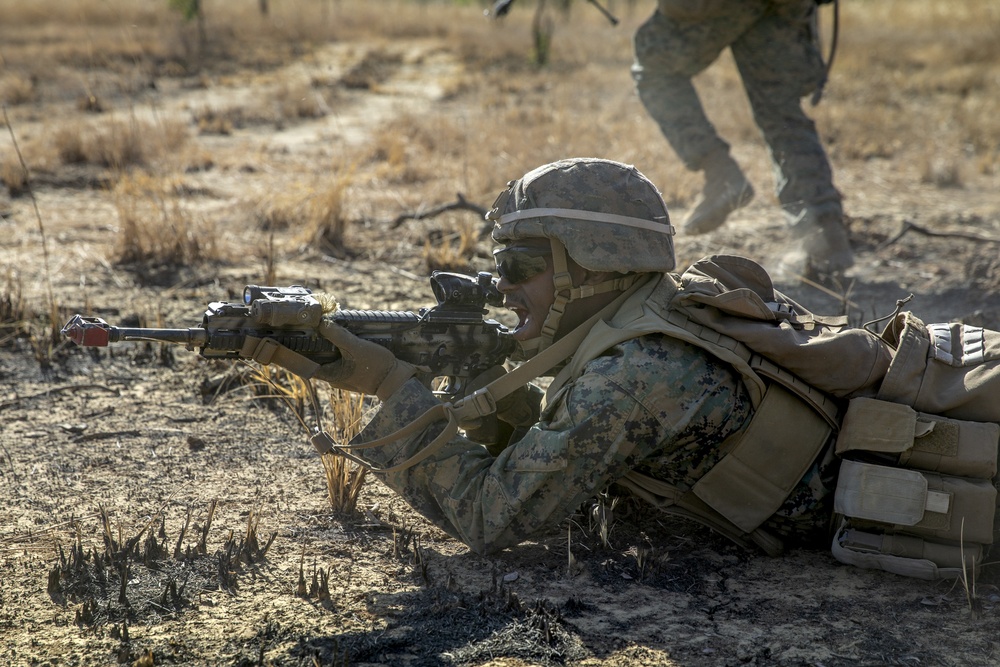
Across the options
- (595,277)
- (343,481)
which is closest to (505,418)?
(343,481)

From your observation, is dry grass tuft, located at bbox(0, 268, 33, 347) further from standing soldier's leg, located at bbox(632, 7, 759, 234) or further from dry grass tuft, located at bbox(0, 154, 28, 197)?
standing soldier's leg, located at bbox(632, 7, 759, 234)

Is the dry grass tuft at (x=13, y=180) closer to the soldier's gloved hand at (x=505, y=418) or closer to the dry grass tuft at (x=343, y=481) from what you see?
the dry grass tuft at (x=343, y=481)

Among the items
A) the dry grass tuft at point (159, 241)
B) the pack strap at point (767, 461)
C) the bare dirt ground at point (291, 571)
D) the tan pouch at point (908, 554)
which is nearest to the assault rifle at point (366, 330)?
the bare dirt ground at point (291, 571)

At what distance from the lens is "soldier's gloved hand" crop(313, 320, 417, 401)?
2.94 meters

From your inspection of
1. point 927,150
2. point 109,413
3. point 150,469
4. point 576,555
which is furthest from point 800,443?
point 927,150

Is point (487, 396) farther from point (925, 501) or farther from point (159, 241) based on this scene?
point (159, 241)

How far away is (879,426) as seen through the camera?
278 cm

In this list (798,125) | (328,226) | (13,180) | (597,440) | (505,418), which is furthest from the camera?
(13,180)

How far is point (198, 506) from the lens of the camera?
3477mm

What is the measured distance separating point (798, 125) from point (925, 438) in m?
3.86

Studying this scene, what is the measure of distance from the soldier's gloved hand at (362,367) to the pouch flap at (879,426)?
1290mm

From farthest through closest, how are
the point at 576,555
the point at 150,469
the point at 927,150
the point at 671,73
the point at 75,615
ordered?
1. the point at 927,150
2. the point at 671,73
3. the point at 150,469
4. the point at 576,555
5. the point at 75,615

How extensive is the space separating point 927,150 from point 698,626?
8467 mm

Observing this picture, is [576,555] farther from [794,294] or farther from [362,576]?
[794,294]
